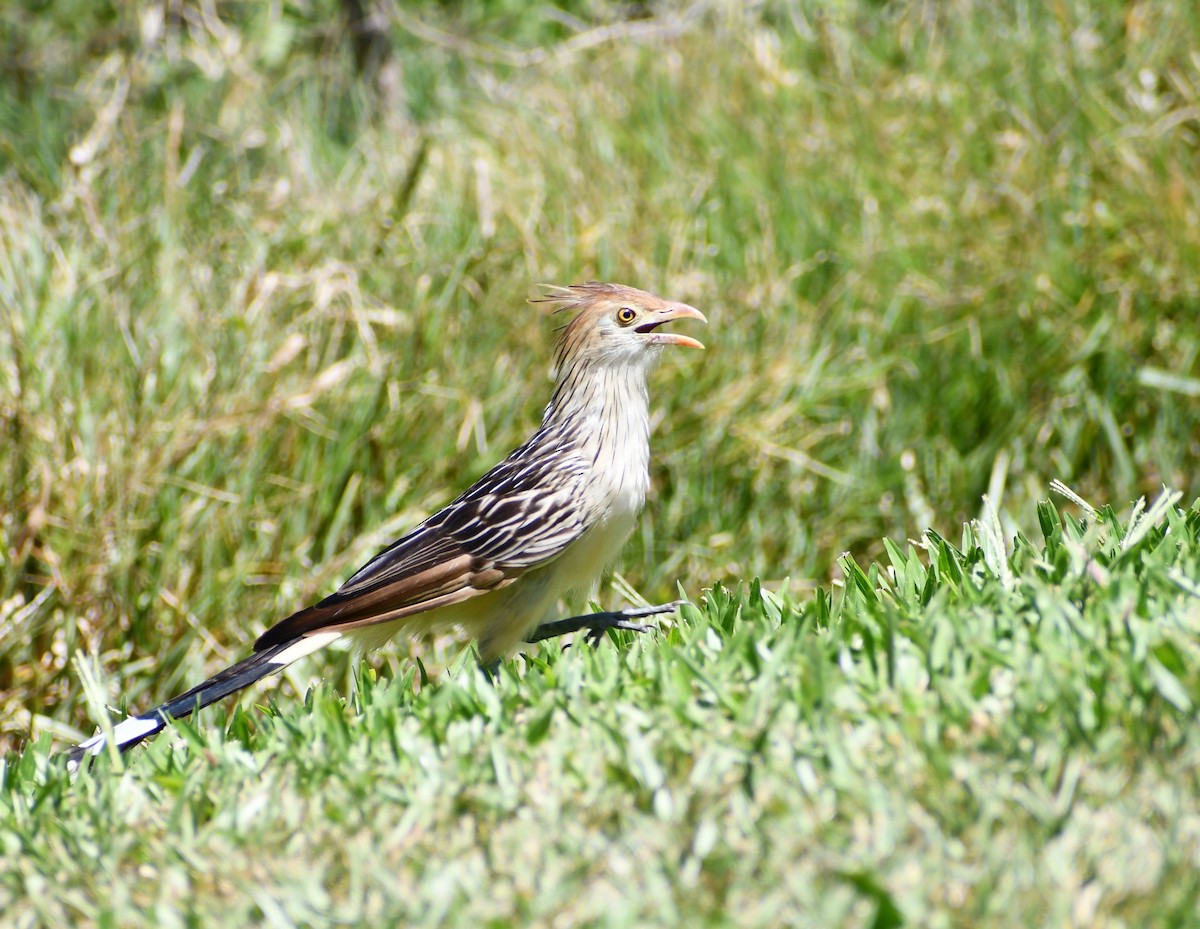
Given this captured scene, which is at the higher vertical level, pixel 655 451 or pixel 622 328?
pixel 622 328

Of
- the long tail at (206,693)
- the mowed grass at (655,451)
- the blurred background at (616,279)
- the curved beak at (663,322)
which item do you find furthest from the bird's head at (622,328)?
the long tail at (206,693)

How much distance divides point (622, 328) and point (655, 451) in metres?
1.51

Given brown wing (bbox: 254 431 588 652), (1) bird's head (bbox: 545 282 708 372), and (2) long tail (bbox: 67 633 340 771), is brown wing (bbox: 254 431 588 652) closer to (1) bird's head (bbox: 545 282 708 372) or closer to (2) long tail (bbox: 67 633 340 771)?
(2) long tail (bbox: 67 633 340 771)

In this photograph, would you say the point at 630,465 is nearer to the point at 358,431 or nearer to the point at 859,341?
the point at 358,431

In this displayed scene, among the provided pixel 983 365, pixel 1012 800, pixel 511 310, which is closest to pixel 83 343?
pixel 511 310

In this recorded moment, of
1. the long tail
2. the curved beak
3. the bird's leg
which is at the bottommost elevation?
the bird's leg

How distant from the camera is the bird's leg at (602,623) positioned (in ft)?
13.8

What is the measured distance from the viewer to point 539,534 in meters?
4.48

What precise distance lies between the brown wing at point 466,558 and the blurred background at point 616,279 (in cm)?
108

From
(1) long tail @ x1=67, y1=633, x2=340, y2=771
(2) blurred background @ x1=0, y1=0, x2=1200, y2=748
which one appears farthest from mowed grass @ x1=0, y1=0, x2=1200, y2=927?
(1) long tail @ x1=67, y1=633, x2=340, y2=771

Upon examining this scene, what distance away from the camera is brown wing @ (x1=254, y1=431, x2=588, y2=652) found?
439cm

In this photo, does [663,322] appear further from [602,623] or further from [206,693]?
[206,693]

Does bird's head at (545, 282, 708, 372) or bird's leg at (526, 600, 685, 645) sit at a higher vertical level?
bird's head at (545, 282, 708, 372)

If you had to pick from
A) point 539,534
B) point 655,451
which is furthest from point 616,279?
point 539,534
